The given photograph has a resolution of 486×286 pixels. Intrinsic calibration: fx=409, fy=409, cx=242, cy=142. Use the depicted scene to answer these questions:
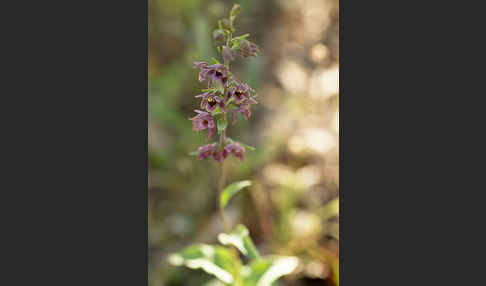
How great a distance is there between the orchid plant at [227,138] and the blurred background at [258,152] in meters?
0.58

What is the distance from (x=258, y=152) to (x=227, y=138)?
134 cm

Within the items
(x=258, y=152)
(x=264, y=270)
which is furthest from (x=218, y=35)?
(x=258, y=152)

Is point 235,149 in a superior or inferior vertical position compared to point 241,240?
superior

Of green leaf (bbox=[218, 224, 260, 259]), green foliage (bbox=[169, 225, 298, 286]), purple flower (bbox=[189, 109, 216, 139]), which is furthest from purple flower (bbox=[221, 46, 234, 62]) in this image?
green foliage (bbox=[169, 225, 298, 286])

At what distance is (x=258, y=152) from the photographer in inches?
142

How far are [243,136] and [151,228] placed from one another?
118 centimetres

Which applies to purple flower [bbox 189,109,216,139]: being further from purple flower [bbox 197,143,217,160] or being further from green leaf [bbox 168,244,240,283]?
green leaf [bbox 168,244,240,283]

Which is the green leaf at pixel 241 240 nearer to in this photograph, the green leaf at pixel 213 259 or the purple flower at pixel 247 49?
the green leaf at pixel 213 259

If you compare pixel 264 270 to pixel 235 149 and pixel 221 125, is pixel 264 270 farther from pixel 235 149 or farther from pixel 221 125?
pixel 221 125

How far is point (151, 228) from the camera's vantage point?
3.37 meters

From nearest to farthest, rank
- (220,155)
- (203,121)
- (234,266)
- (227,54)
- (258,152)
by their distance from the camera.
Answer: (227,54) < (203,121) < (220,155) < (234,266) < (258,152)

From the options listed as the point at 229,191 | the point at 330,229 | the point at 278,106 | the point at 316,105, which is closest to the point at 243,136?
the point at 278,106

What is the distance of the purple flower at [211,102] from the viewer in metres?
2.03

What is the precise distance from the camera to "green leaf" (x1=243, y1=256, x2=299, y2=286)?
248cm
